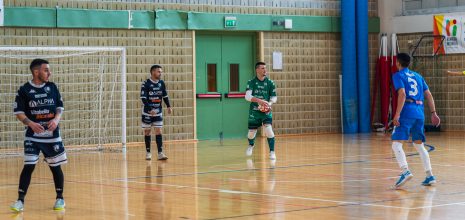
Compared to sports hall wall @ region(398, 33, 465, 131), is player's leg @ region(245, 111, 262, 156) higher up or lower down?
lower down

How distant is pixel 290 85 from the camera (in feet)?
86.7

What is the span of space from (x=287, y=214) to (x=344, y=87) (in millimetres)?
17279

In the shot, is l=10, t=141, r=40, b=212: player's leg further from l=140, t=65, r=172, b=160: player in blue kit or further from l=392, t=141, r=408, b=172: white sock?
l=140, t=65, r=172, b=160: player in blue kit

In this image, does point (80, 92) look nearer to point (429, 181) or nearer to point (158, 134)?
point (158, 134)

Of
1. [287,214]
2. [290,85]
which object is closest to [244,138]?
[290,85]

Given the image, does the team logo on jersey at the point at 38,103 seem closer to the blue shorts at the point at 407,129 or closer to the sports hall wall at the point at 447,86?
the blue shorts at the point at 407,129

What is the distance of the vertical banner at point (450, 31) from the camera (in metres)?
26.0

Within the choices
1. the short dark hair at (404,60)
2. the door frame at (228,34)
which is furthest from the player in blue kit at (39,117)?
the door frame at (228,34)

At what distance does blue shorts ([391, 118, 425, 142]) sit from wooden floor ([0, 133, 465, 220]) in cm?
72

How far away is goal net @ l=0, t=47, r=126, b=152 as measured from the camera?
20891 mm

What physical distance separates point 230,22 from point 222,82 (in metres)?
1.71

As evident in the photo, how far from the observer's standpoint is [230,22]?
24.8 metres

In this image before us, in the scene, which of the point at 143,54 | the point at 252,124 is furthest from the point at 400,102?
the point at 143,54

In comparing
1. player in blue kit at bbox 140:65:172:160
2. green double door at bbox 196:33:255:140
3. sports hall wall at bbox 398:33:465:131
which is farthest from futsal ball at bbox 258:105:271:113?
sports hall wall at bbox 398:33:465:131
